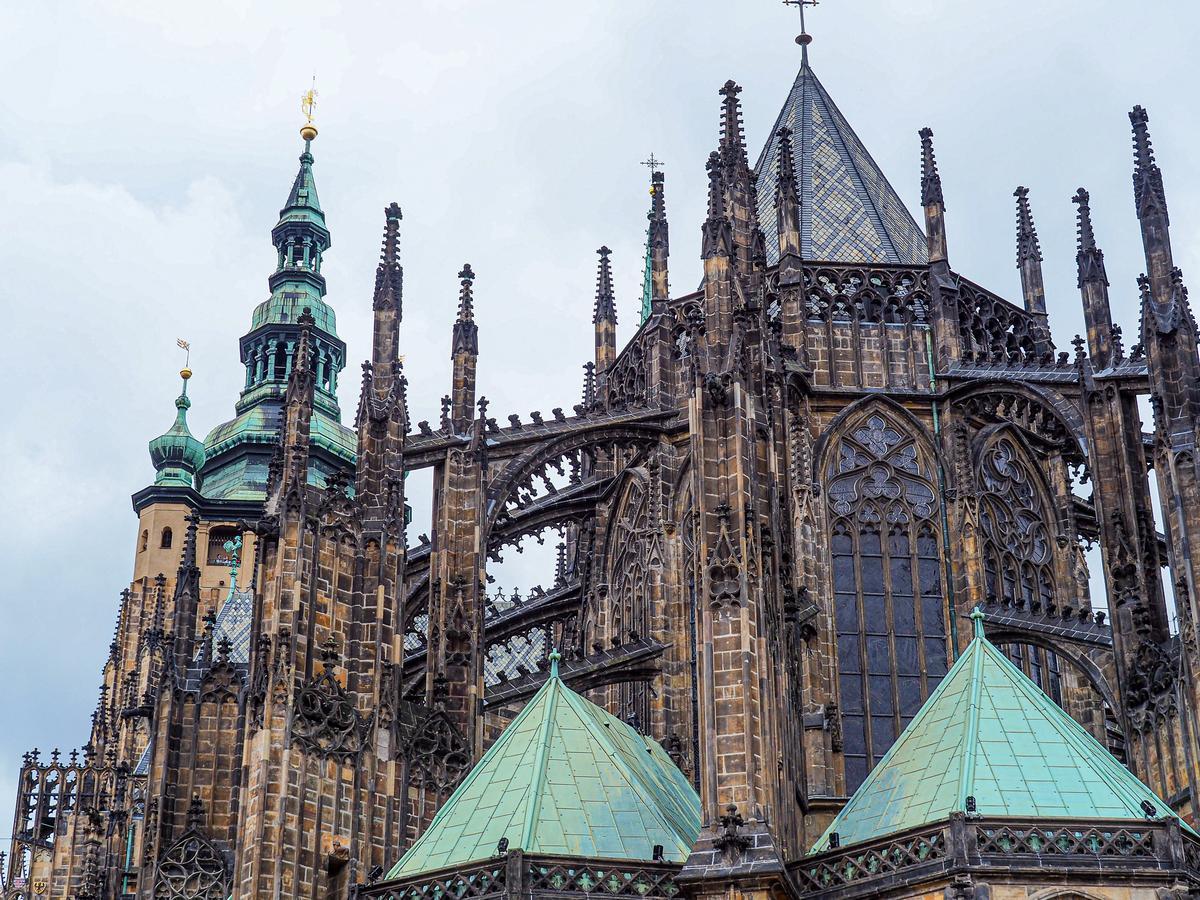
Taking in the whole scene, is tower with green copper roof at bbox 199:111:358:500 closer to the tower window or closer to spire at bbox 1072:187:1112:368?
the tower window

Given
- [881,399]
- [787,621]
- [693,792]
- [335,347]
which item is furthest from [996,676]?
[335,347]

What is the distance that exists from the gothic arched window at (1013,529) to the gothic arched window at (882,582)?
3.31ft

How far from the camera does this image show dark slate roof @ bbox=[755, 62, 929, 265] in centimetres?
3803

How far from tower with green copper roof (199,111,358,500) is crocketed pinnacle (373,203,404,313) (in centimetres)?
3236

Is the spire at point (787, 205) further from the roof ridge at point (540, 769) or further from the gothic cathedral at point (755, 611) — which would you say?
the roof ridge at point (540, 769)

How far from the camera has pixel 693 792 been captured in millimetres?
28859

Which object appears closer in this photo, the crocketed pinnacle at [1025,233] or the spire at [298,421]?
the spire at [298,421]

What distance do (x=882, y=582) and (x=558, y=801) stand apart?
35.9 ft

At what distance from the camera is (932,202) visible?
3766cm

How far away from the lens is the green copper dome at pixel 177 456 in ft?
235

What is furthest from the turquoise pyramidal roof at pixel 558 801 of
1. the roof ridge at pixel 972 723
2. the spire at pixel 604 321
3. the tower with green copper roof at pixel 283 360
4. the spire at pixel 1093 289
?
the tower with green copper roof at pixel 283 360

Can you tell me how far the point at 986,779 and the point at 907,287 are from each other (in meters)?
15.0

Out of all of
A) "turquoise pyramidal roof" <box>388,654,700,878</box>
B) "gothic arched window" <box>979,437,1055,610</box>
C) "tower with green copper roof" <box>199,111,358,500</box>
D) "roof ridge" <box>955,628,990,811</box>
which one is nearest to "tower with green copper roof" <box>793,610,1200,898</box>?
"roof ridge" <box>955,628,990,811</box>

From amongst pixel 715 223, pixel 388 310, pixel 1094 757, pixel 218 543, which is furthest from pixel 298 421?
pixel 218 543
